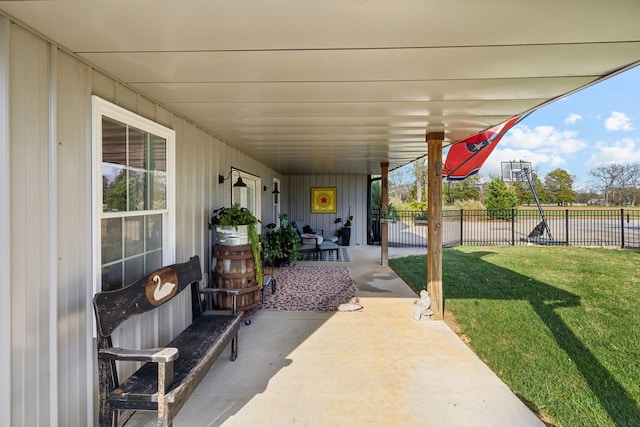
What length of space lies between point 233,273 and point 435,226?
2.42 meters

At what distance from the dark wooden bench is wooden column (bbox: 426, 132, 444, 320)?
2.51 metres

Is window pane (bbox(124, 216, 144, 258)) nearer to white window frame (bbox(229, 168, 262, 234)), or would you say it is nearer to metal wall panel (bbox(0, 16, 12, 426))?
metal wall panel (bbox(0, 16, 12, 426))

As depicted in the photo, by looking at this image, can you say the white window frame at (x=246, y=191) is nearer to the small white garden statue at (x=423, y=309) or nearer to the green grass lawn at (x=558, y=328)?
the small white garden statue at (x=423, y=309)

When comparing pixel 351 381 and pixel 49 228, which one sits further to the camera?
pixel 351 381

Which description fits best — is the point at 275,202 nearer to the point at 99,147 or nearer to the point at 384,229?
the point at 384,229

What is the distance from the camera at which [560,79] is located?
215 cm

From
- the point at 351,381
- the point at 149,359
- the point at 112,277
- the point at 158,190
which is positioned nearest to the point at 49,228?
the point at 112,277

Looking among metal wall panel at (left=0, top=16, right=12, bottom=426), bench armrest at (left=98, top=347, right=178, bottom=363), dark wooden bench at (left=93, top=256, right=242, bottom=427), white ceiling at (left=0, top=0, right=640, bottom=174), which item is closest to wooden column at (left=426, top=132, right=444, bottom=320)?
white ceiling at (left=0, top=0, right=640, bottom=174)

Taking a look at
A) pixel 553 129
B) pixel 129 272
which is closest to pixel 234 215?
pixel 129 272

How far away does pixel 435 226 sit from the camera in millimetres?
3793

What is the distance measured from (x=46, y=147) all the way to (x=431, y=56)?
213cm

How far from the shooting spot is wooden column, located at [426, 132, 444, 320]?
3775 millimetres

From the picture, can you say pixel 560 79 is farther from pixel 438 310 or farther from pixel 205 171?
pixel 205 171

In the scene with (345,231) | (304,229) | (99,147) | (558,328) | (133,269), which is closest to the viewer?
(99,147)
